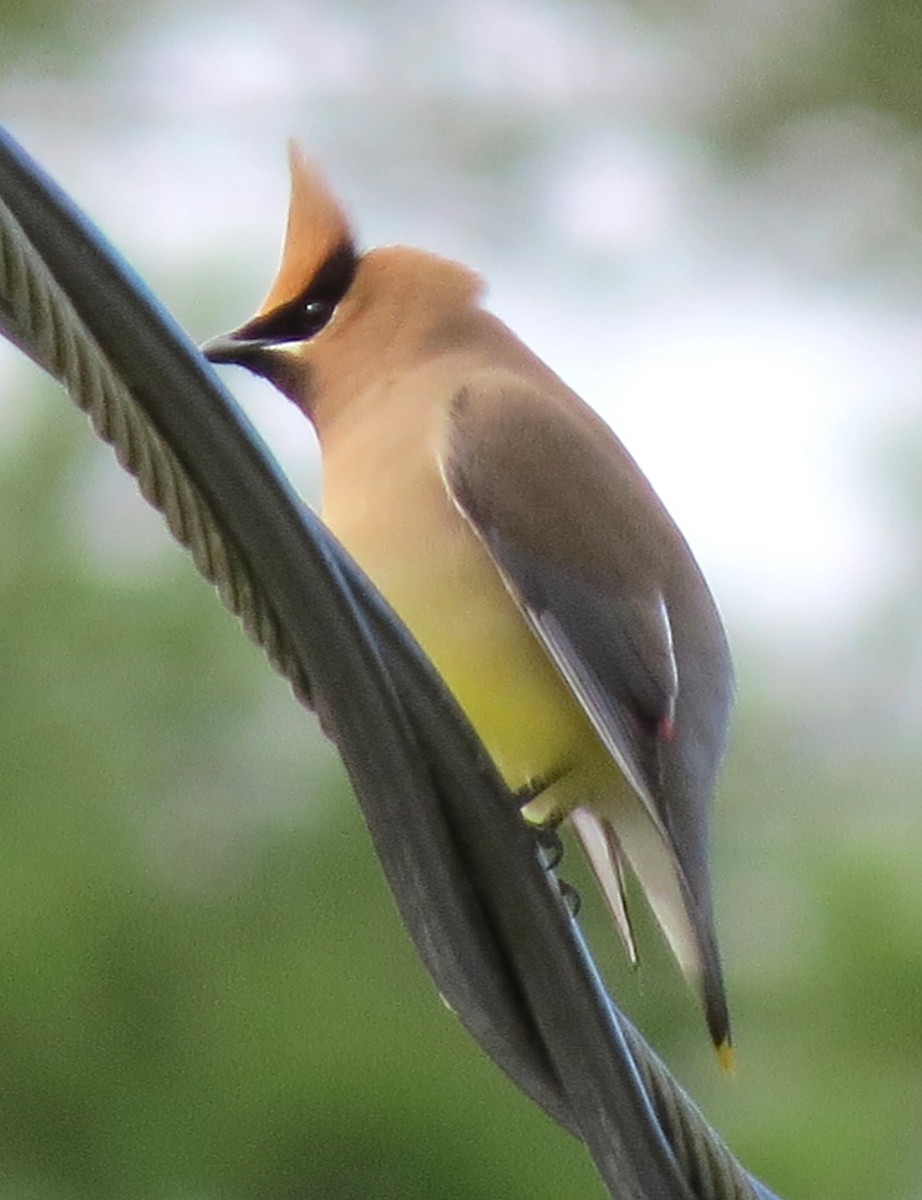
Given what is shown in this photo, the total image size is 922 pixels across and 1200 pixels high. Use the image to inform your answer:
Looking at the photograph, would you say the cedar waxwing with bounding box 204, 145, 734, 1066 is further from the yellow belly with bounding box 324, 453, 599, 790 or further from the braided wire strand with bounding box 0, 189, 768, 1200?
the braided wire strand with bounding box 0, 189, 768, 1200

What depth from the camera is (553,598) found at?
1837 millimetres

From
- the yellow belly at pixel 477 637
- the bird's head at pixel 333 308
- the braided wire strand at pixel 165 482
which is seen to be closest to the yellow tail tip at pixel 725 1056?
the yellow belly at pixel 477 637

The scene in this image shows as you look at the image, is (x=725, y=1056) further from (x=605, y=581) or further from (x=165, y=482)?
(x=165, y=482)

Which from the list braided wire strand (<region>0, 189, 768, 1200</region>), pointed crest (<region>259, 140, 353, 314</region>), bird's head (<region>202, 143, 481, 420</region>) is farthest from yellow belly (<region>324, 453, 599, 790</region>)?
braided wire strand (<region>0, 189, 768, 1200</region>)

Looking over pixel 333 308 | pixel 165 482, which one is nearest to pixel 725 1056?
pixel 165 482

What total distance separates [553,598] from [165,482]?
89 cm

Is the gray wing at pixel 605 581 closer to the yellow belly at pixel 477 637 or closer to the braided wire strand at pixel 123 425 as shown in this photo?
the yellow belly at pixel 477 637

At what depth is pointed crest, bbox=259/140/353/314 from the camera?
2.20 meters

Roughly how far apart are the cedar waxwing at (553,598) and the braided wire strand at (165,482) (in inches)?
21.8

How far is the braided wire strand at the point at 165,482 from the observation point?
0.89 m

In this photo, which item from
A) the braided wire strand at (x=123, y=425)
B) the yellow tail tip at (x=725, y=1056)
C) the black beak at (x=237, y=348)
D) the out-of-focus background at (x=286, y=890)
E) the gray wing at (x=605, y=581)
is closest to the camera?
the braided wire strand at (x=123, y=425)

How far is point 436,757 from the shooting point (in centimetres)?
109

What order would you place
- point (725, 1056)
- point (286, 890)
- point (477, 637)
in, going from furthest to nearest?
point (286, 890) < point (477, 637) < point (725, 1056)

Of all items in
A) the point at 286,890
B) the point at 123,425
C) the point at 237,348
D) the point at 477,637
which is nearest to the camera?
the point at 123,425
